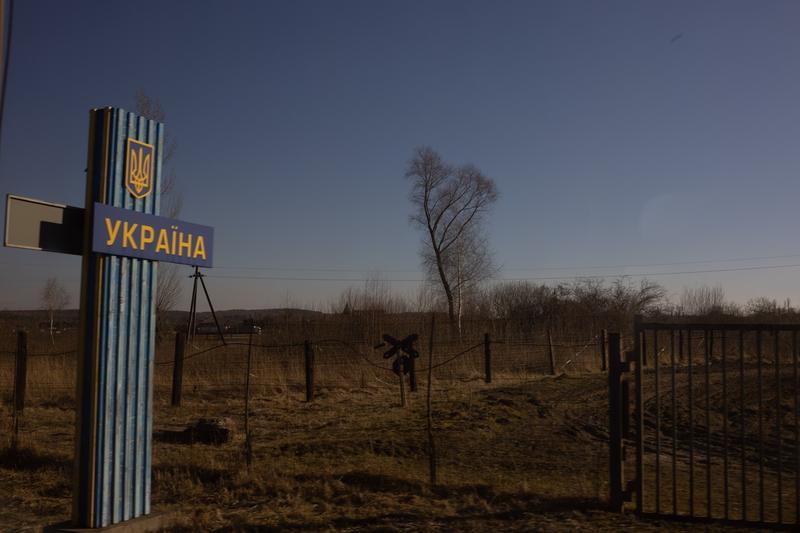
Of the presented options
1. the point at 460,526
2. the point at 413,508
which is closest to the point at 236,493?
the point at 413,508

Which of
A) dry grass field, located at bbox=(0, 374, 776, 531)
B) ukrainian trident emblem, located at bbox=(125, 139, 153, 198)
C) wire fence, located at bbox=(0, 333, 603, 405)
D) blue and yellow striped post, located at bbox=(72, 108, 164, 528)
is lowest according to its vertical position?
dry grass field, located at bbox=(0, 374, 776, 531)

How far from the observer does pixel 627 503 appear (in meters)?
6.93

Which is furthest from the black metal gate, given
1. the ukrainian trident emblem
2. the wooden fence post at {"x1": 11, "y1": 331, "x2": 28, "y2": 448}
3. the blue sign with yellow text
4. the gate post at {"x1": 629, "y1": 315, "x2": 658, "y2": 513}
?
the wooden fence post at {"x1": 11, "y1": 331, "x2": 28, "y2": 448}

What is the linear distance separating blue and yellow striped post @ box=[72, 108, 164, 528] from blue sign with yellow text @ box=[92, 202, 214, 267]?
10 centimetres

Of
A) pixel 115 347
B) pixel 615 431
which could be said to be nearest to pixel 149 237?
pixel 115 347

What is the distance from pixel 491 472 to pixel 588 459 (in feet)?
5.59

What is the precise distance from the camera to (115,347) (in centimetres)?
609

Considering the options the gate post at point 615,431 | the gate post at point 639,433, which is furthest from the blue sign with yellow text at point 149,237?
the gate post at point 639,433

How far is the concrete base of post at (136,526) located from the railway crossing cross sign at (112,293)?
55 mm

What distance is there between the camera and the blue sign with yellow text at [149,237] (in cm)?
596

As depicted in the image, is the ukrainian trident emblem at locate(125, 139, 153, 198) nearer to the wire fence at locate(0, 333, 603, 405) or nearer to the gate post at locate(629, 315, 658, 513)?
the gate post at locate(629, 315, 658, 513)

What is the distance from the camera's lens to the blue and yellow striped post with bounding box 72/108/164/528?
591cm

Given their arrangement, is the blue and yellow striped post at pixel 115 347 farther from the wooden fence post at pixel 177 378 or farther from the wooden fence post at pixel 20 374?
the wooden fence post at pixel 20 374

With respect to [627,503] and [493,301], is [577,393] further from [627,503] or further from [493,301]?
[493,301]
